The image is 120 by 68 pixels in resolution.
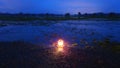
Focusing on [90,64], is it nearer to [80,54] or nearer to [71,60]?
[71,60]

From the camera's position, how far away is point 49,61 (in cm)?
1432

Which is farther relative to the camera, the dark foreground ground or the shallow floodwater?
the shallow floodwater

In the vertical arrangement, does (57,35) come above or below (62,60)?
below

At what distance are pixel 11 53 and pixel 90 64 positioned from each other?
5.76m

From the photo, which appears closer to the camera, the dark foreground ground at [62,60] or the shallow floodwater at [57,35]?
the dark foreground ground at [62,60]

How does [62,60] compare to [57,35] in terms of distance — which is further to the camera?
[57,35]

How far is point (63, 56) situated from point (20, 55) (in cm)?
264

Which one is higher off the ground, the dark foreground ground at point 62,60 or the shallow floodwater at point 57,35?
the dark foreground ground at point 62,60

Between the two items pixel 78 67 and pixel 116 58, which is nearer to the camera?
pixel 78 67

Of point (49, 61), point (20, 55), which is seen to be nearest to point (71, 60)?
point (49, 61)

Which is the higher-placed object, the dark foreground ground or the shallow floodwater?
the dark foreground ground

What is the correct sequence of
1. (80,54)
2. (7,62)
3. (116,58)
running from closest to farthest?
(7,62) → (116,58) → (80,54)

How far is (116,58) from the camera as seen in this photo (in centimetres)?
1562

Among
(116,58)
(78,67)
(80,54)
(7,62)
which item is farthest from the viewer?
(80,54)
